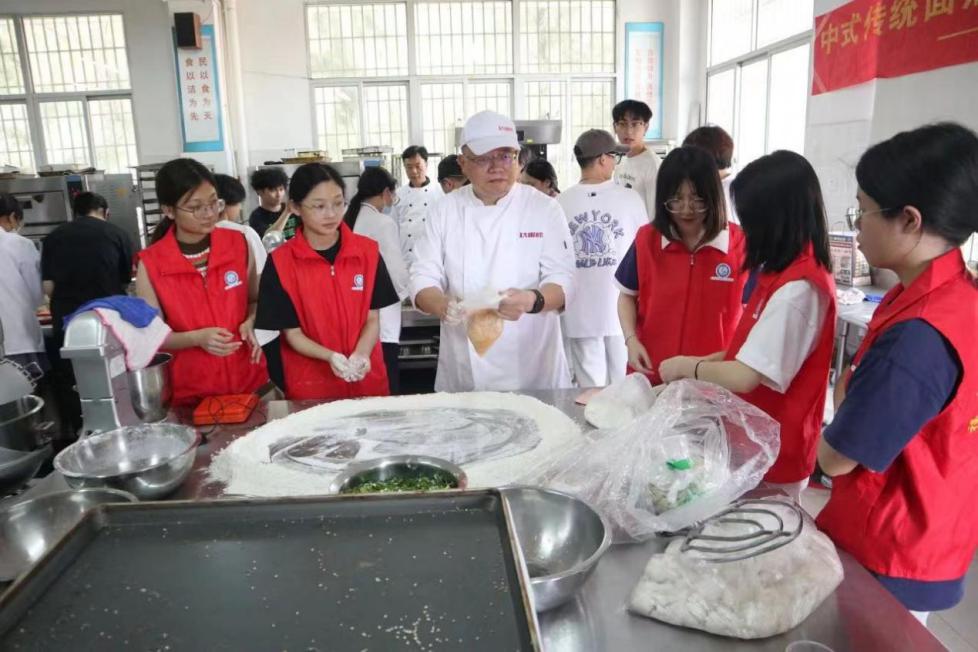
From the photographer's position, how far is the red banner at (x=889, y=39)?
3.25 metres

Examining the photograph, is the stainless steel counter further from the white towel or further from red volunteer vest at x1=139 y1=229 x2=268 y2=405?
red volunteer vest at x1=139 y1=229 x2=268 y2=405

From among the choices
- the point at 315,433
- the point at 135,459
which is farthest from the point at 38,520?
the point at 315,433

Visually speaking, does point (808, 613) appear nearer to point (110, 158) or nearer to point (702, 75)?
point (702, 75)

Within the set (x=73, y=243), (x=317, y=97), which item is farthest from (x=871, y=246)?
(x=317, y=97)

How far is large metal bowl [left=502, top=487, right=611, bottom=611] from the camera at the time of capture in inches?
43.9

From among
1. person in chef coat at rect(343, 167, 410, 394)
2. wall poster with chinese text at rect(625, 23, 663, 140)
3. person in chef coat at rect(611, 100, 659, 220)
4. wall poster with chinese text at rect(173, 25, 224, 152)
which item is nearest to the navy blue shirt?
person in chef coat at rect(343, 167, 410, 394)

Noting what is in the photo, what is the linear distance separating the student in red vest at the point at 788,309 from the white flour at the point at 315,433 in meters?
0.43

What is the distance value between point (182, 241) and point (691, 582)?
6.11 feet

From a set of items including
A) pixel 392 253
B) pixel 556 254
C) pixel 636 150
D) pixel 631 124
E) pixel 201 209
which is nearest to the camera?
pixel 201 209

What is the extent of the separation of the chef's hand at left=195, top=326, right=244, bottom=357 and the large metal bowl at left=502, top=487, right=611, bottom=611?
1.21 m

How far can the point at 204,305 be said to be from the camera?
83.6 inches

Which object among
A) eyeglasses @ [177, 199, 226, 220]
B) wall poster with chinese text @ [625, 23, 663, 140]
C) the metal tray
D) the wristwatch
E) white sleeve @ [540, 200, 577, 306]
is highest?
wall poster with chinese text @ [625, 23, 663, 140]

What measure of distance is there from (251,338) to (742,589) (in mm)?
1655

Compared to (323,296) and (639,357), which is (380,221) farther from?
(639,357)
